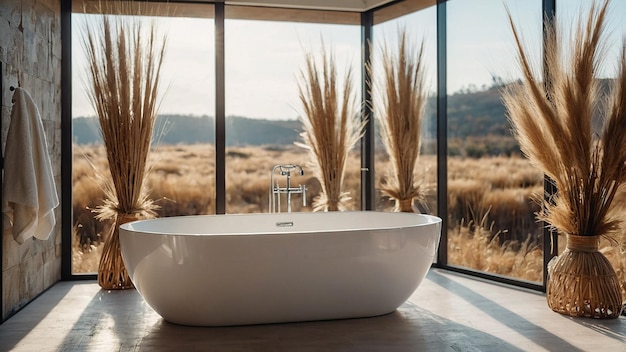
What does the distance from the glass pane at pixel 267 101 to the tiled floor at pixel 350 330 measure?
5.00 ft

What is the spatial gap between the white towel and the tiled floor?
22.3 inches

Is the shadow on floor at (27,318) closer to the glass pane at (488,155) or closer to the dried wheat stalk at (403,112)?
the dried wheat stalk at (403,112)

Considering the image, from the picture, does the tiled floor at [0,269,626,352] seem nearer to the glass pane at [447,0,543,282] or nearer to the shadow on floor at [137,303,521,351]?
the shadow on floor at [137,303,521,351]

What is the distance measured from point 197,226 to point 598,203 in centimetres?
243

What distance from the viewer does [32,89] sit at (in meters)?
3.91

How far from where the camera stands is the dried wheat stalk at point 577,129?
3.29m

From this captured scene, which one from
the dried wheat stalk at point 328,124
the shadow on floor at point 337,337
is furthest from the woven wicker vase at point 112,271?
the dried wheat stalk at point 328,124

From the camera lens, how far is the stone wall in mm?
3430

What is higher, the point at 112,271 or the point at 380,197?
the point at 380,197

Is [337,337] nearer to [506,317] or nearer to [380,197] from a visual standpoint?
[506,317]

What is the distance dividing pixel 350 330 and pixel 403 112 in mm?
2002

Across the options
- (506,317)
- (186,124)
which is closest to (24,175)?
(186,124)

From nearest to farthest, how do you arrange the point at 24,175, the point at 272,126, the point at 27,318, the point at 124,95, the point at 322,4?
1. the point at 24,175
2. the point at 27,318
3. the point at 124,95
4. the point at 322,4
5. the point at 272,126

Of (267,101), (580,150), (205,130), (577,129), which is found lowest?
(580,150)
